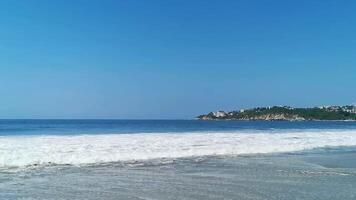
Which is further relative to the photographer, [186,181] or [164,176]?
[164,176]

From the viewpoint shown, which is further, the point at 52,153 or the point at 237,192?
the point at 52,153

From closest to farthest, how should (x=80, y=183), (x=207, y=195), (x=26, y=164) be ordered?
(x=207, y=195) → (x=80, y=183) → (x=26, y=164)

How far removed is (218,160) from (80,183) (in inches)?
295

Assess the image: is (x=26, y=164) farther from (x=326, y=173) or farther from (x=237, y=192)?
(x=326, y=173)

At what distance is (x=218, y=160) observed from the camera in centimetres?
1784

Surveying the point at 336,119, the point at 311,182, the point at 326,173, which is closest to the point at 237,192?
the point at 311,182

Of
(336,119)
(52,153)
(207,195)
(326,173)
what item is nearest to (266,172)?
(326,173)

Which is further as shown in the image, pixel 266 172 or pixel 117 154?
pixel 117 154

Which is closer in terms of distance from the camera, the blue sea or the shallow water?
the shallow water

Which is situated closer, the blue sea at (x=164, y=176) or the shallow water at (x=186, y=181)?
the shallow water at (x=186, y=181)

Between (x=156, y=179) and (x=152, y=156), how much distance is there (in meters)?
6.80

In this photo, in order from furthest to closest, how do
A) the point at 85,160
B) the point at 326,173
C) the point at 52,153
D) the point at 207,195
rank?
the point at 52,153 → the point at 85,160 → the point at 326,173 → the point at 207,195

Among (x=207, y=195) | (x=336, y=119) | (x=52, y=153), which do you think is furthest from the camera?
(x=336, y=119)

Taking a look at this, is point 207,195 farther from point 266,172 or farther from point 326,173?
point 326,173
